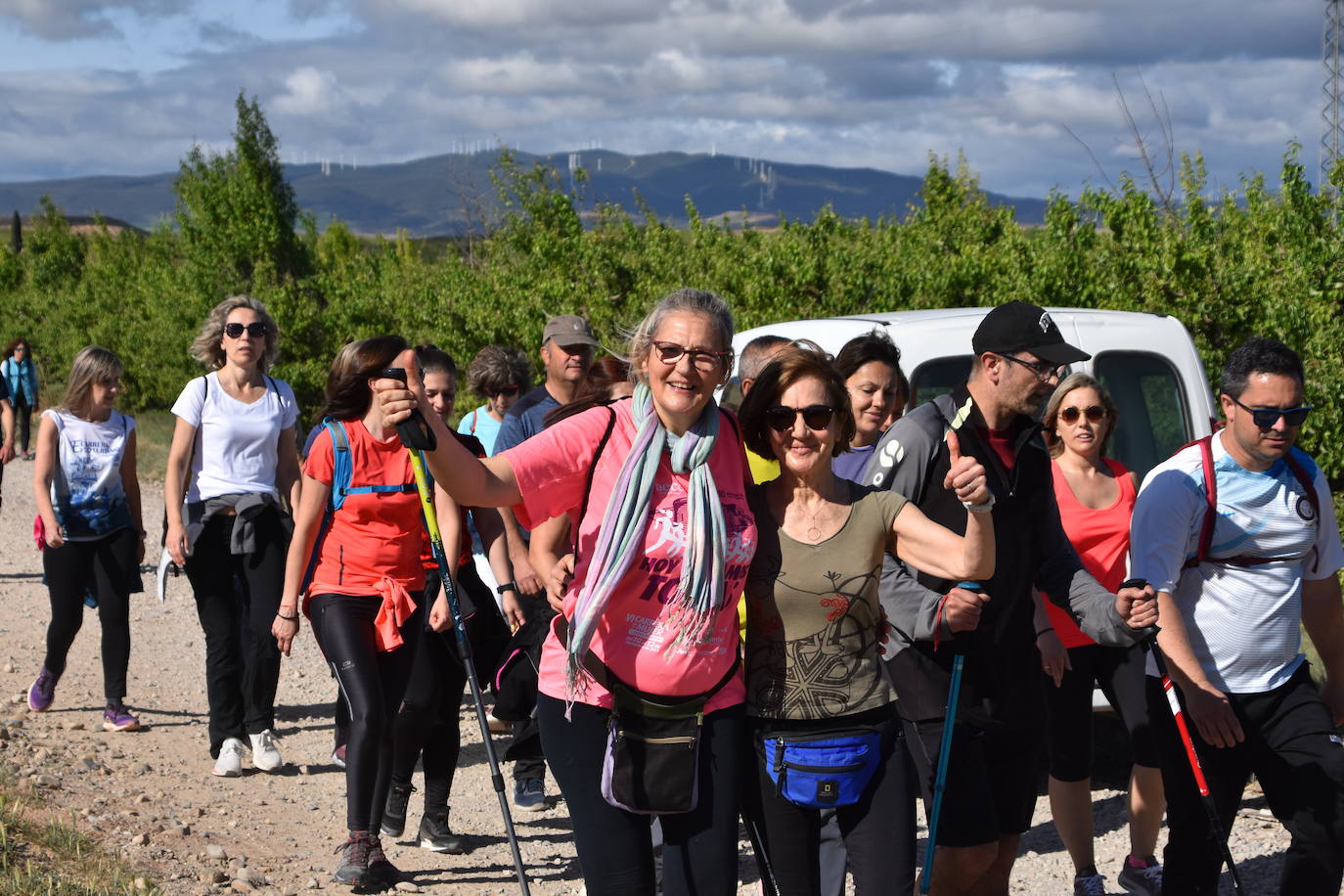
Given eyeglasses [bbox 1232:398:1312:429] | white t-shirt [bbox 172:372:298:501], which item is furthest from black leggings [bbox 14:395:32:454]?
eyeglasses [bbox 1232:398:1312:429]

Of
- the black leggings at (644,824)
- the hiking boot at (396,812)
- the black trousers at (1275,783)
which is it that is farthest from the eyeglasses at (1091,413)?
the hiking boot at (396,812)

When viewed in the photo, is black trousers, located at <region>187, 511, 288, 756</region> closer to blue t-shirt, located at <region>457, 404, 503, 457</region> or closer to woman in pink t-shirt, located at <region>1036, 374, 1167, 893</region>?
blue t-shirt, located at <region>457, 404, 503, 457</region>

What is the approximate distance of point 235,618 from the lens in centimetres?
710

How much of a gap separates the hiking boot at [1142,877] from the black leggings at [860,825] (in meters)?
2.03

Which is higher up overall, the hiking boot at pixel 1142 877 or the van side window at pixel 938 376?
the van side window at pixel 938 376

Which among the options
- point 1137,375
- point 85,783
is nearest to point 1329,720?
point 1137,375

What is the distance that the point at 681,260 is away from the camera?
626 inches

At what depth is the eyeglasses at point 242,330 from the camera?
692 centimetres

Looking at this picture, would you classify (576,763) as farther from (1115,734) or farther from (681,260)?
(681,260)

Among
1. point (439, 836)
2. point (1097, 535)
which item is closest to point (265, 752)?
point (439, 836)

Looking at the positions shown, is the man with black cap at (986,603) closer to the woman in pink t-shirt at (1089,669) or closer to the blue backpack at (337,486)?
the woman in pink t-shirt at (1089,669)

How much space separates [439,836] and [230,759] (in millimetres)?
1569

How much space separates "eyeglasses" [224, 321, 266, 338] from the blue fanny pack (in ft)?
14.1

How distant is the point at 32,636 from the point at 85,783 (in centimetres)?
393
